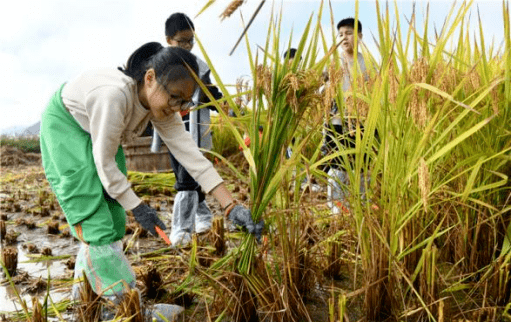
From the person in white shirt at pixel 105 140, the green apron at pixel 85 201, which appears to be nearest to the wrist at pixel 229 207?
the person in white shirt at pixel 105 140

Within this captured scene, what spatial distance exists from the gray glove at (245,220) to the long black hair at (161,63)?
513 mm

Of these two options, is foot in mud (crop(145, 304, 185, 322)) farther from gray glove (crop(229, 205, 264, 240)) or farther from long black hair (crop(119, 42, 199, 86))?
long black hair (crop(119, 42, 199, 86))

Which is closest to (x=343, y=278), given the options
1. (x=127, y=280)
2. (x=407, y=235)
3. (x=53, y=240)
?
(x=407, y=235)

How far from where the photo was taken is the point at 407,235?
1.86 metres

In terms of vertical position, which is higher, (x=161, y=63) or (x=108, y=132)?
(x=161, y=63)

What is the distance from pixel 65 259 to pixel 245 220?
5.63ft

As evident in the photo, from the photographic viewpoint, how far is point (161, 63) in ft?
6.20

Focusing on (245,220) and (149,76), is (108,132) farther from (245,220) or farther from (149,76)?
(245,220)

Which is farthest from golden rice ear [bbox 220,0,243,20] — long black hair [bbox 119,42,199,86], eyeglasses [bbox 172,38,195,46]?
eyeglasses [bbox 172,38,195,46]

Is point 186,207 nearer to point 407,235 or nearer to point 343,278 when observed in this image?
point 343,278

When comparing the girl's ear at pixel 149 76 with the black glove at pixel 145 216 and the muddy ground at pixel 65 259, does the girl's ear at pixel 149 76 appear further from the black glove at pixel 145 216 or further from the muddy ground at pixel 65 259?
the muddy ground at pixel 65 259

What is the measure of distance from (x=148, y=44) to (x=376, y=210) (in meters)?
1.05

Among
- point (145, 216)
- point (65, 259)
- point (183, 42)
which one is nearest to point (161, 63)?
point (145, 216)

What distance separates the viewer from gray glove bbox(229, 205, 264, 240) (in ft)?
5.47
